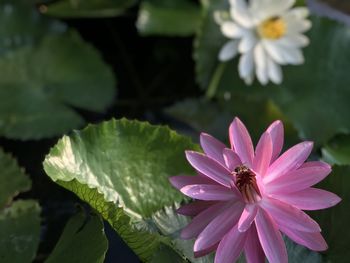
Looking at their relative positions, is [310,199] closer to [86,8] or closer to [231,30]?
[231,30]

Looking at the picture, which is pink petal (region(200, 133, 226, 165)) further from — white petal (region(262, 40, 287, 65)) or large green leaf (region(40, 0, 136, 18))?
large green leaf (region(40, 0, 136, 18))

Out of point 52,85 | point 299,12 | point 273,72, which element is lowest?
point 52,85

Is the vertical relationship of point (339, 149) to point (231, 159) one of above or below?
below

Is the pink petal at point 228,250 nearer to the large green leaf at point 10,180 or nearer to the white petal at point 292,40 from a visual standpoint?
the large green leaf at point 10,180

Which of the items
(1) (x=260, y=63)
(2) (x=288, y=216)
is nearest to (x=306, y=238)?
(2) (x=288, y=216)

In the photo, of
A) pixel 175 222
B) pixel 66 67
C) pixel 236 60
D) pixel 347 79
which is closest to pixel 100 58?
pixel 66 67

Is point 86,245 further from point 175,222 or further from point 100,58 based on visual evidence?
point 100,58

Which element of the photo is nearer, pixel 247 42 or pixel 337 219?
A: pixel 337 219
